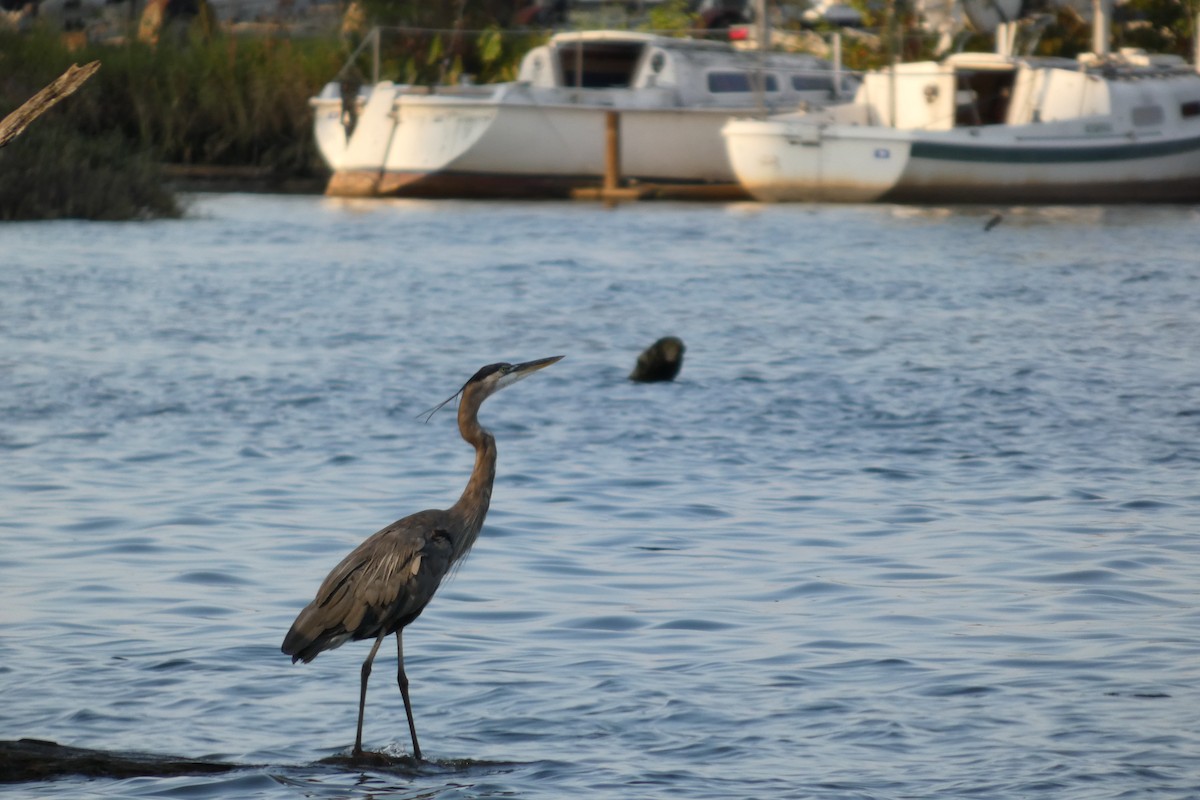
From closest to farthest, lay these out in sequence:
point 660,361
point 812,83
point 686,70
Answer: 1. point 660,361
2. point 686,70
3. point 812,83

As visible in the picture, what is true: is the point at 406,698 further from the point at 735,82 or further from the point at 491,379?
the point at 735,82

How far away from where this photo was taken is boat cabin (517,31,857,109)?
121ft

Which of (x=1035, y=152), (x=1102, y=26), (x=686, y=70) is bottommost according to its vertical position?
(x=1035, y=152)

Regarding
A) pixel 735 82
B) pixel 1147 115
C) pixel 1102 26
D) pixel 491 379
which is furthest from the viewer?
pixel 735 82

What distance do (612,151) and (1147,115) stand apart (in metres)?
10.2

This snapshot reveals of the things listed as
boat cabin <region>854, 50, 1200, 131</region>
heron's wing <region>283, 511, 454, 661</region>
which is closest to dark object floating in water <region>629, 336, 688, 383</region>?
heron's wing <region>283, 511, 454, 661</region>

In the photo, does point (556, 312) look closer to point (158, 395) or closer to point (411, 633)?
point (158, 395)

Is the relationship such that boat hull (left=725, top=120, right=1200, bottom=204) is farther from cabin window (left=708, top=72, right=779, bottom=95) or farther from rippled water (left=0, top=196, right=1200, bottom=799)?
rippled water (left=0, top=196, right=1200, bottom=799)

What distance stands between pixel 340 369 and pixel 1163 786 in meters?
10.7

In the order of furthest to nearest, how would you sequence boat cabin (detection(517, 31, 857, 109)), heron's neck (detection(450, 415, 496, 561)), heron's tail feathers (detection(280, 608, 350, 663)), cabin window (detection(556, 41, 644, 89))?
cabin window (detection(556, 41, 644, 89)) → boat cabin (detection(517, 31, 857, 109)) → heron's neck (detection(450, 415, 496, 561)) → heron's tail feathers (detection(280, 608, 350, 663))

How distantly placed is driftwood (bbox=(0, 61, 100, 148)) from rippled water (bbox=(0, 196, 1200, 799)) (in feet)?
6.91

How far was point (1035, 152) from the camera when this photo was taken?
34.0 metres

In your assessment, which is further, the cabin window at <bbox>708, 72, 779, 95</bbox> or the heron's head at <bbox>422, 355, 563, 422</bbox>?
the cabin window at <bbox>708, 72, 779, 95</bbox>

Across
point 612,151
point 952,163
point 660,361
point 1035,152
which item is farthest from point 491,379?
point 612,151
